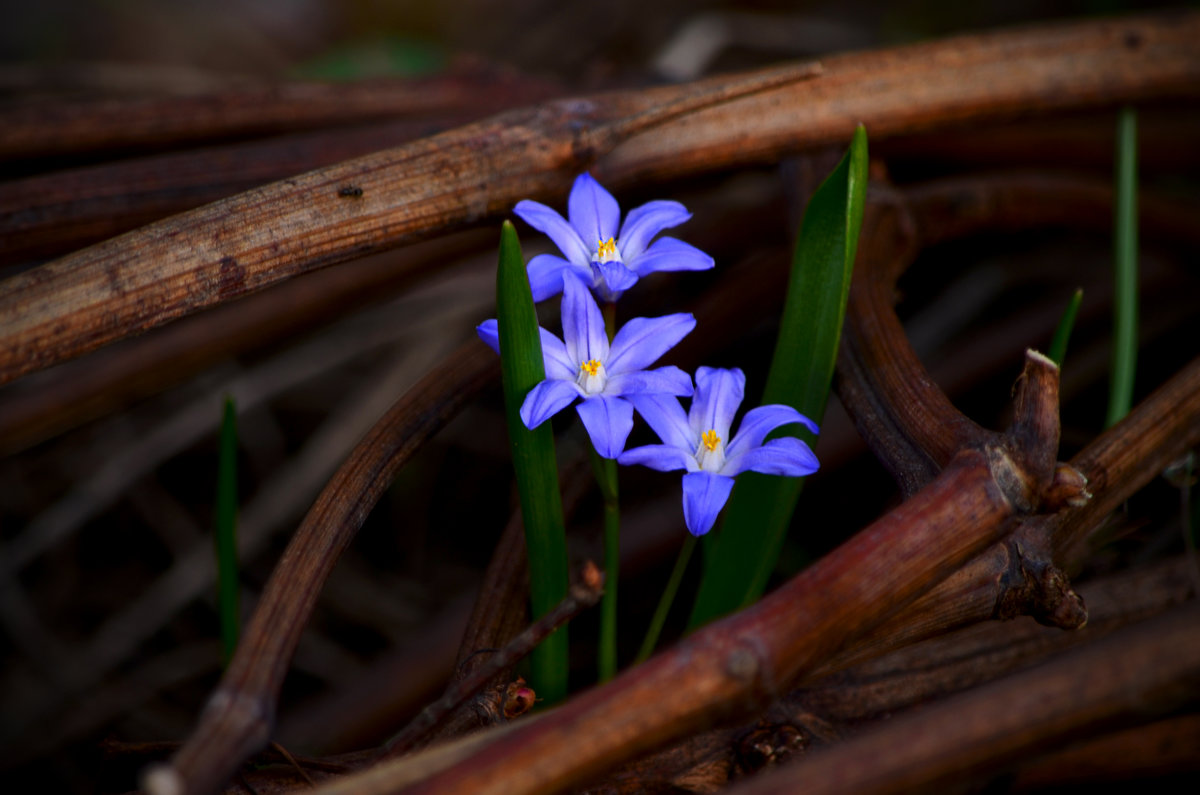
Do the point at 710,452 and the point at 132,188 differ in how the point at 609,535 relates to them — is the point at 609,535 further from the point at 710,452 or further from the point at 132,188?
the point at 132,188

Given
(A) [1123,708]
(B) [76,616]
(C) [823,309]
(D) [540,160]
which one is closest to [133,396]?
(B) [76,616]

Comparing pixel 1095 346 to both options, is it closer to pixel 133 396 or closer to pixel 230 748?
pixel 230 748

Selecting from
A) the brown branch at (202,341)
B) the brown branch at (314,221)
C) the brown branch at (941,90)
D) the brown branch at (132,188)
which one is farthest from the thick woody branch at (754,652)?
the brown branch at (202,341)

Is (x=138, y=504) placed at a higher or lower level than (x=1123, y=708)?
higher

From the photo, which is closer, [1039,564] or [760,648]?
[760,648]

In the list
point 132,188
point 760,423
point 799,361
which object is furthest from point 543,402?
point 132,188

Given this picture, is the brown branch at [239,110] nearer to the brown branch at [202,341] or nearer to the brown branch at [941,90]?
the brown branch at [202,341]
